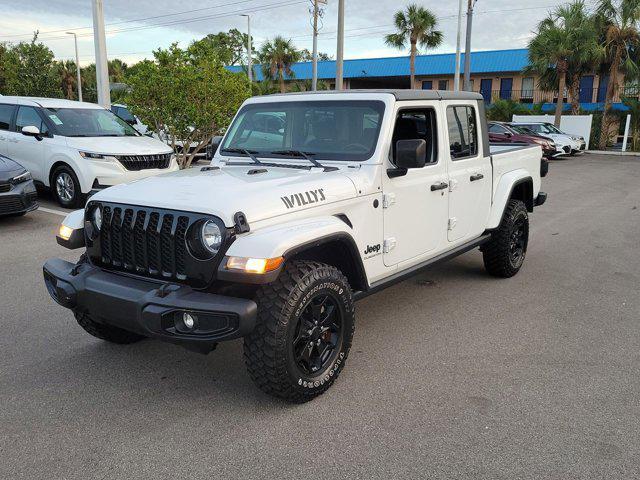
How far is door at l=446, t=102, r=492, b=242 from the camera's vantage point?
4863mm

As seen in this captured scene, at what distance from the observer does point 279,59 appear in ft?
140

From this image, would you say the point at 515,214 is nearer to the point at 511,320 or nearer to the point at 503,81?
the point at 511,320

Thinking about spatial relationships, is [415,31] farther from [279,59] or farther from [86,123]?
[86,123]

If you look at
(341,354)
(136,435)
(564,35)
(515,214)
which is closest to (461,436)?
(341,354)

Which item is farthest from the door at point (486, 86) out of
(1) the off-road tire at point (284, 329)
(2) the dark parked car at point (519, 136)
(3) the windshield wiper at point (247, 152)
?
(1) the off-road tire at point (284, 329)

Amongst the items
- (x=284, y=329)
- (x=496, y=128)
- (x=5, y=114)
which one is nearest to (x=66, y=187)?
(x=5, y=114)

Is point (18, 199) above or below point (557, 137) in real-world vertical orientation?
below

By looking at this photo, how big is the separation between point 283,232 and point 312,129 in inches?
57.1

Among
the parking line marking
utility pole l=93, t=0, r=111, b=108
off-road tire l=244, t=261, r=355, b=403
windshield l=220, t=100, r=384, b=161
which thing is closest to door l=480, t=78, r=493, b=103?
utility pole l=93, t=0, r=111, b=108

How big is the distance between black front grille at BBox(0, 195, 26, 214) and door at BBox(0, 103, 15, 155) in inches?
113

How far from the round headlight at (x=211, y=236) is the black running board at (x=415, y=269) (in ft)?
3.58

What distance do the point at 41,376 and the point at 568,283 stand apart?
16.3 ft

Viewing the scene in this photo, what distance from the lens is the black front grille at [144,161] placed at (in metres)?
9.41

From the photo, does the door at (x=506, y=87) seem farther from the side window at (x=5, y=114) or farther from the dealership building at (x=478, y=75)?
the side window at (x=5, y=114)
